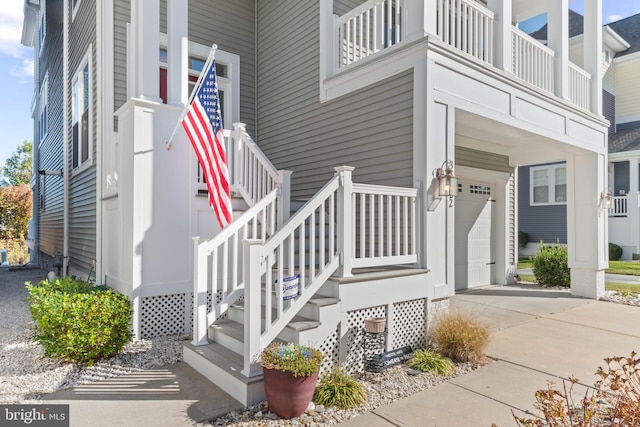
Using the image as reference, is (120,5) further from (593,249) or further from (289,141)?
(593,249)

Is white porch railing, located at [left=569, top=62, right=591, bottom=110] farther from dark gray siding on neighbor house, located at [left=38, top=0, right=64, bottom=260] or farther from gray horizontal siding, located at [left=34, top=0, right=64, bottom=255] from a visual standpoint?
dark gray siding on neighbor house, located at [left=38, top=0, right=64, bottom=260]

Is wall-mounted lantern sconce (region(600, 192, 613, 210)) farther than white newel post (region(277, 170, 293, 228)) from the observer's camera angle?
Yes

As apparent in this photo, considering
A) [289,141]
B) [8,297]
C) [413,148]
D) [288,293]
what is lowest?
[8,297]

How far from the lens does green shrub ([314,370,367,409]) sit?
3314 millimetres

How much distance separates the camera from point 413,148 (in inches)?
194

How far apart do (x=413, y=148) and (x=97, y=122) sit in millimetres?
5216

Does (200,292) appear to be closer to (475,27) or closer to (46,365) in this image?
(46,365)

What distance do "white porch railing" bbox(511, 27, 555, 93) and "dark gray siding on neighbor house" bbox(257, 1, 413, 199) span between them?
259 centimetres

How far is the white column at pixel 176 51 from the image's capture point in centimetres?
532

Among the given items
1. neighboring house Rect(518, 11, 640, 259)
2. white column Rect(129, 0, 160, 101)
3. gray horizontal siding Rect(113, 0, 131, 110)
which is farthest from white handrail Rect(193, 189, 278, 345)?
neighboring house Rect(518, 11, 640, 259)

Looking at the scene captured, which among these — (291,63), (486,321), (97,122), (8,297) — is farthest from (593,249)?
(8,297)

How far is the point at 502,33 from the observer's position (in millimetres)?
5875

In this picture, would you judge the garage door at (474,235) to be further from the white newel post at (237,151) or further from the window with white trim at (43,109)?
the window with white trim at (43,109)

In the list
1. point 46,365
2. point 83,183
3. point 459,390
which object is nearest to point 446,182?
point 459,390
